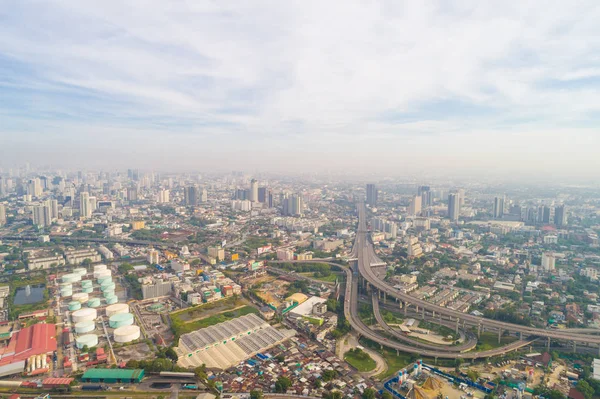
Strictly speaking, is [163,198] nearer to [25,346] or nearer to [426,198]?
[426,198]

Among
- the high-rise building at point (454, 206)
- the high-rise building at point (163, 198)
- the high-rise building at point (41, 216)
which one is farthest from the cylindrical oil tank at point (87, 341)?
the high-rise building at point (163, 198)

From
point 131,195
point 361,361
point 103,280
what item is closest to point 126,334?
point 103,280

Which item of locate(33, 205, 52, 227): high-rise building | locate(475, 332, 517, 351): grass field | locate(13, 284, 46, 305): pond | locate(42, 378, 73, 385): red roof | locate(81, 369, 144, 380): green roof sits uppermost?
locate(33, 205, 52, 227): high-rise building

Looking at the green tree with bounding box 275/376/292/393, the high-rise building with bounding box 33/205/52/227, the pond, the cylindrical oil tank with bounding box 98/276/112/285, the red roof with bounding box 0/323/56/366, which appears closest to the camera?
the green tree with bounding box 275/376/292/393

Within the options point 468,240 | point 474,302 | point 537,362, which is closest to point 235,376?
point 537,362

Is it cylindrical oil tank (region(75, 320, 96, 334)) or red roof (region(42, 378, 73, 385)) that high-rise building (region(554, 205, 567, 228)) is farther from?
red roof (region(42, 378, 73, 385))

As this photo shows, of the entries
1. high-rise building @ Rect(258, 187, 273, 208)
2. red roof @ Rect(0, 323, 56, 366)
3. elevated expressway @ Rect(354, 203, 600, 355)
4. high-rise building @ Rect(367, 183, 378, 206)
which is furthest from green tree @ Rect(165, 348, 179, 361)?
high-rise building @ Rect(367, 183, 378, 206)
